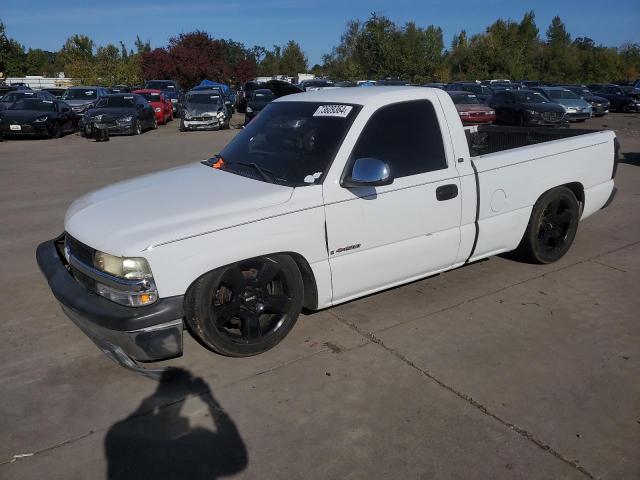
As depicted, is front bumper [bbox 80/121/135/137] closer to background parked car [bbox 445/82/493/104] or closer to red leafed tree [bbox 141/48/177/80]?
background parked car [bbox 445/82/493/104]

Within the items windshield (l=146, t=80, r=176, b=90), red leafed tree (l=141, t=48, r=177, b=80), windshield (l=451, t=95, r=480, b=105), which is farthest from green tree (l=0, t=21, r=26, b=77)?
windshield (l=451, t=95, r=480, b=105)

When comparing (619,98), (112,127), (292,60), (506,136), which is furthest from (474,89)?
(292,60)

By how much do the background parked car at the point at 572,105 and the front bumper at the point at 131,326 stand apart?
73.4 ft

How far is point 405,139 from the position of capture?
425cm

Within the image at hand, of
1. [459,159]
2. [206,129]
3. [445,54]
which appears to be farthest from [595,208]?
[445,54]

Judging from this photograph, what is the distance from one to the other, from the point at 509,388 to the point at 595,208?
315 centimetres

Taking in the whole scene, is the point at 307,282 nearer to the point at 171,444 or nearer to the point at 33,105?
the point at 171,444

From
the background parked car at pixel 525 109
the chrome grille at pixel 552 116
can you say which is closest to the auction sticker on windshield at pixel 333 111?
the background parked car at pixel 525 109

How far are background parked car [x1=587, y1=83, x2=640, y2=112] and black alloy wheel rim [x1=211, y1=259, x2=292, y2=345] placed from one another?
32.3 metres

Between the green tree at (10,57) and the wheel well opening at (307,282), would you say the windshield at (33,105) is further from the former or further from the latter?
the green tree at (10,57)

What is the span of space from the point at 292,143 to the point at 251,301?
1.31 meters

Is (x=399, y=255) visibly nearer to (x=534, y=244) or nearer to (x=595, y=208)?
(x=534, y=244)

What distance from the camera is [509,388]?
3.43m

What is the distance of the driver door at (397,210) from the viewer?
392 centimetres
